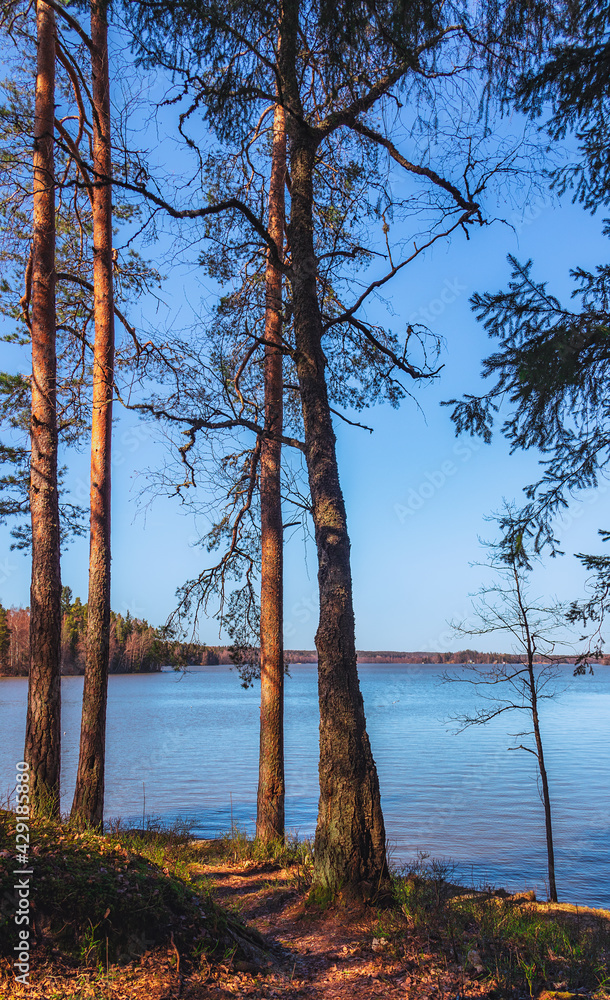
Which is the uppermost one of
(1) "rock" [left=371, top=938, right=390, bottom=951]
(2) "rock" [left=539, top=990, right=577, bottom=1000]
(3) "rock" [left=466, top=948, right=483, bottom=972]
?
(2) "rock" [left=539, top=990, right=577, bottom=1000]

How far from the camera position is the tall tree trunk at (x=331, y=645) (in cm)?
500

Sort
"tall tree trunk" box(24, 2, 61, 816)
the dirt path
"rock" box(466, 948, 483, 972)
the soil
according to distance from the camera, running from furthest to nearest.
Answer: "tall tree trunk" box(24, 2, 61, 816) → "rock" box(466, 948, 483, 972) → the dirt path → the soil

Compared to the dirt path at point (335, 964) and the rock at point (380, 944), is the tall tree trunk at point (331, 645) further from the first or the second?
the rock at point (380, 944)

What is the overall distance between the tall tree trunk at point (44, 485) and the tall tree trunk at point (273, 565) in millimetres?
2821

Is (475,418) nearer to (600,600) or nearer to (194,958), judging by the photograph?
(600,600)

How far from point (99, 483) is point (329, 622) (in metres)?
4.56

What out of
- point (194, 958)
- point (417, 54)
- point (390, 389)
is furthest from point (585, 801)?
point (417, 54)

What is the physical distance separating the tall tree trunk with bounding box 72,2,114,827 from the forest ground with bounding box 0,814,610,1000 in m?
3.63

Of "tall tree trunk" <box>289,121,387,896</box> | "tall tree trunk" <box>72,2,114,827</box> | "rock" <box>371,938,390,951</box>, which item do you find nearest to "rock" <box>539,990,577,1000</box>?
"rock" <box>371,938,390,951</box>

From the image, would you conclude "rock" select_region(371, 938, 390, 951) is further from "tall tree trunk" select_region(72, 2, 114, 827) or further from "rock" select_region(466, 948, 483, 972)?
"tall tree trunk" select_region(72, 2, 114, 827)

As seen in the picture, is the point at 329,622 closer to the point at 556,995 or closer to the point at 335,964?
the point at 335,964

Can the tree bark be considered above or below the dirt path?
above

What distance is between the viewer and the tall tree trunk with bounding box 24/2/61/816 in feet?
23.6

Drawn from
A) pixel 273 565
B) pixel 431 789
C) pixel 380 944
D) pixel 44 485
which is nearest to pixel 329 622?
pixel 380 944
